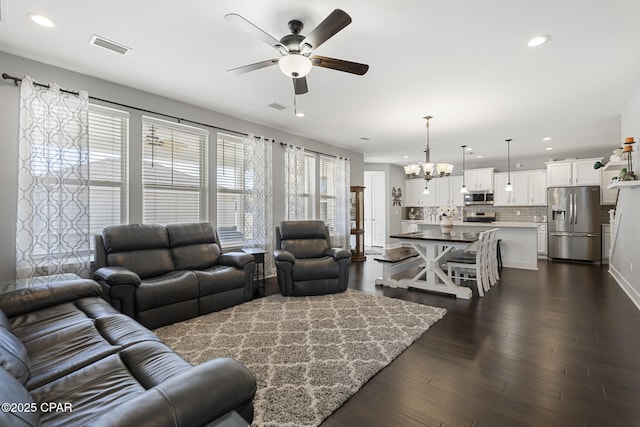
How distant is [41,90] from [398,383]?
4.30 meters

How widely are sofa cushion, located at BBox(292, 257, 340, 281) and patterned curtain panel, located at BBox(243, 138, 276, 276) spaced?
1.12m

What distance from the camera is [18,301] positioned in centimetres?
215

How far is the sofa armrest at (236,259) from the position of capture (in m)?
3.79

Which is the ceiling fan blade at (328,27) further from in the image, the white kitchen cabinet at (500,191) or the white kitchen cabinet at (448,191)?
the white kitchen cabinet at (448,191)

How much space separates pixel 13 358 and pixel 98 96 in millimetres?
3250

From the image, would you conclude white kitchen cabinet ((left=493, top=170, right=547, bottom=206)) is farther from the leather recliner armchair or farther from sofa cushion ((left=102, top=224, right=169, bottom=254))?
sofa cushion ((left=102, top=224, right=169, bottom=254))

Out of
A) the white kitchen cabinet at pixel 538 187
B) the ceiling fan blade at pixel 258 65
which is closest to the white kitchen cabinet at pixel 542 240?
the white kitchen cabinet at pixel 538 187

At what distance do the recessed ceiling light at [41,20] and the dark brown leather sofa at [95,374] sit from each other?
2155mm

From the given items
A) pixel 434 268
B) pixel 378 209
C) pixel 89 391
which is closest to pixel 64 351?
pixel 89 391

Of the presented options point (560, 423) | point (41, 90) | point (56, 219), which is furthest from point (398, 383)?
point (41, 90)

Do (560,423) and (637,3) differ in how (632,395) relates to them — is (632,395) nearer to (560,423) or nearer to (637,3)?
(560,423)

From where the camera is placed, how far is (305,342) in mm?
2734

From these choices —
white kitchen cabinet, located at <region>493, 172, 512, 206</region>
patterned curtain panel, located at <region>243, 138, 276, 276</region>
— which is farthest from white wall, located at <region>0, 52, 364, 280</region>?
white kitchen cabinet, located at <region>493, 172, 512, 206</region>

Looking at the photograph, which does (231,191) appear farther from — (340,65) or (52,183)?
(340,65)
